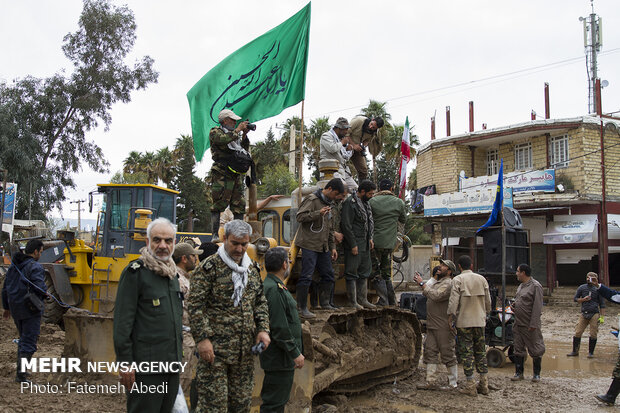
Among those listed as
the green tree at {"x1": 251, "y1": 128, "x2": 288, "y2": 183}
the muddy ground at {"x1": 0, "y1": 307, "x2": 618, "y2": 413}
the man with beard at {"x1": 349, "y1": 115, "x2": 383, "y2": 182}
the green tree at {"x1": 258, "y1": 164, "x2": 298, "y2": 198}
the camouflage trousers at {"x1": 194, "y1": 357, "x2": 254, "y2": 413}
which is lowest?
the muddy ground at {"x1": 0, "y1": 307, "x2": 618, "y2": 413}

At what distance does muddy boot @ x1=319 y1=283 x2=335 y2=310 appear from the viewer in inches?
260

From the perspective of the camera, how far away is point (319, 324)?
19.5ft

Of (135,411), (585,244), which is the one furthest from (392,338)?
(585,244)

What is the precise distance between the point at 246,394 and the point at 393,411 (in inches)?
127

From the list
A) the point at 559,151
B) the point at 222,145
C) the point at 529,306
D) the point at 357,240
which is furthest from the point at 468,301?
the point at 559,151

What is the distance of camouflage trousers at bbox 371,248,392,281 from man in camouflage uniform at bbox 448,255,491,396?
945 mm

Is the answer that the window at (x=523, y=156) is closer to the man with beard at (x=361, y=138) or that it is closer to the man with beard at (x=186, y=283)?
the man with beard at (x=361, y=138)

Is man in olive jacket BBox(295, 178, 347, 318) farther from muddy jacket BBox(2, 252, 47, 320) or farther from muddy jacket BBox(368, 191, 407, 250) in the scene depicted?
muddy jacket BBox(2, 252, 47, 320)

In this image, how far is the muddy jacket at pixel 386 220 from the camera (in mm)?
7688

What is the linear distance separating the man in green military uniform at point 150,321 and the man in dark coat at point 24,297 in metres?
3.98

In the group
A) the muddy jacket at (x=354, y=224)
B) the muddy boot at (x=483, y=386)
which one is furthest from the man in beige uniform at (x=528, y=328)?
the muddy jacket at (x=354, y=224)

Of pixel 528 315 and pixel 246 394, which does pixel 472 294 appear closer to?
pixel 528 315

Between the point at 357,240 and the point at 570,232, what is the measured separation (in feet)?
55.5

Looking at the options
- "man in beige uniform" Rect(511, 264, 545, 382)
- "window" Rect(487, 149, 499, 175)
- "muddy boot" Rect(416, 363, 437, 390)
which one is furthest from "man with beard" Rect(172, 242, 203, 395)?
"window" Rect(487, 149, 499, 175)
